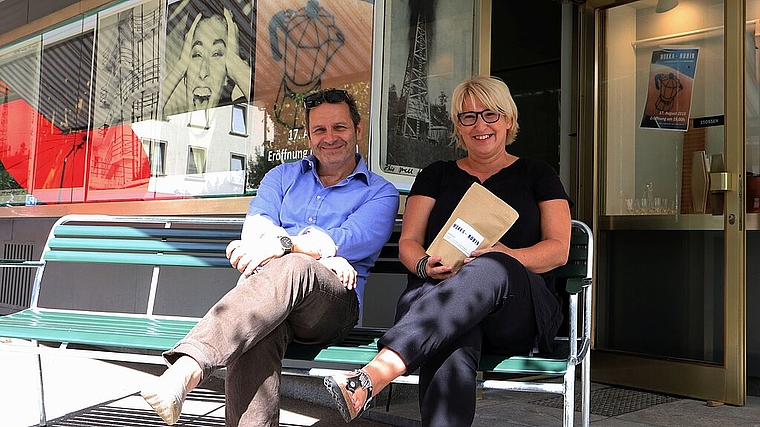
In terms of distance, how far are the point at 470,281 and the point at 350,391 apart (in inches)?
20.2

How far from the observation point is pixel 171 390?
83.5 inches

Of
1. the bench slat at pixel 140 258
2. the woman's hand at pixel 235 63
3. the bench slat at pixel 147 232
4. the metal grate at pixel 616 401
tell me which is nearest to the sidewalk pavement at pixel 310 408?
the metal grate at pixel 616 401

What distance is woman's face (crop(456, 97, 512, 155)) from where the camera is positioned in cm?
295

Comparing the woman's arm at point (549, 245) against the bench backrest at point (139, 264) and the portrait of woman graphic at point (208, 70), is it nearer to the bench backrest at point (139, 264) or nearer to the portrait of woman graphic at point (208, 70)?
the bench backrest at point (139, 264)

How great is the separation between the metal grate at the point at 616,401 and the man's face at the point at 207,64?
2.58 m

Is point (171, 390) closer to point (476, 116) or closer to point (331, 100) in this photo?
point (331, 100)

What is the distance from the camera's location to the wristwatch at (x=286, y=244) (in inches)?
108

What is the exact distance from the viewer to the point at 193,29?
16.4 feet

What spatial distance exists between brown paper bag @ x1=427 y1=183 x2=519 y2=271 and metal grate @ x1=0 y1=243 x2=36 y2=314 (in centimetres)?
543

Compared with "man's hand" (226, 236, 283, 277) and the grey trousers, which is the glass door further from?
"man's hand" (226, 236, 283, 277)

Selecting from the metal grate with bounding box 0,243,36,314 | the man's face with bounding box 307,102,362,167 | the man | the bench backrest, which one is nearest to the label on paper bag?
the man

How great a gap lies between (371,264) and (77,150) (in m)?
3.72

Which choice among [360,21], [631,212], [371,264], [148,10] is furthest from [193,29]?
[631,212]

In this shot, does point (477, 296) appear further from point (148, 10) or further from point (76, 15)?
point (76, 15)
